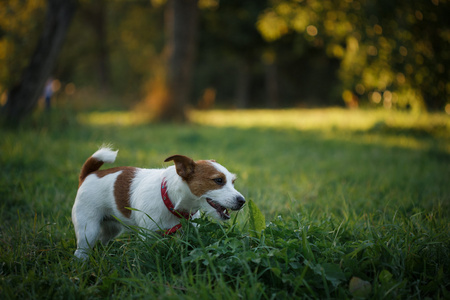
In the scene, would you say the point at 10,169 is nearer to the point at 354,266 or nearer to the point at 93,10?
the point at 354,266

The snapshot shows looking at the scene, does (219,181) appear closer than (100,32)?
Yes

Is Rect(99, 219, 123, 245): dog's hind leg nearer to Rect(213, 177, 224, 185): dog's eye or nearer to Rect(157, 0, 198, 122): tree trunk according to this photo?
Rect(213, 177, 224, 185): dog's eye

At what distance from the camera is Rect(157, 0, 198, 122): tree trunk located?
10.9 m

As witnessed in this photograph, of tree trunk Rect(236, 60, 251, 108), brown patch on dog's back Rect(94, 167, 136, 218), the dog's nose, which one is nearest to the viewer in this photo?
the dog's nose

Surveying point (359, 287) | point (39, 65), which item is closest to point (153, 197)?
point (359, 287)

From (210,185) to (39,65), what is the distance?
7.14m

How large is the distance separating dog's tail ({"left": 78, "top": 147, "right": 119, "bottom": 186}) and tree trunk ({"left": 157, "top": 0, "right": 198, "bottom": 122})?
336 inches

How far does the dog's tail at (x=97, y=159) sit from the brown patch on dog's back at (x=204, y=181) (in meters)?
0.78

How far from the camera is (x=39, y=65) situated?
7688 millimetres

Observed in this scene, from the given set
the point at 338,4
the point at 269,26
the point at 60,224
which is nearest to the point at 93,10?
the point at 269,26

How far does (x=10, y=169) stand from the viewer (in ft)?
15.1

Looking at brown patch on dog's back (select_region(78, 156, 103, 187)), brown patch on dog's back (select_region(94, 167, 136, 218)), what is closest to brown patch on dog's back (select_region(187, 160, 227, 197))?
brown patch on dog's back (select_region(94, 167, 136, 218))

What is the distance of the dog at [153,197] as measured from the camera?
2332mm

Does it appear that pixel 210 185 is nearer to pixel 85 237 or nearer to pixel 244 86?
pixel 85 237
